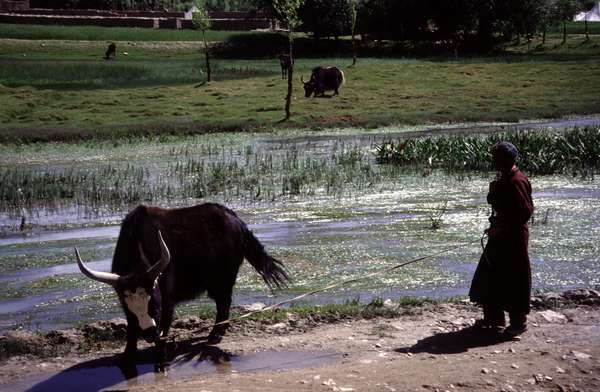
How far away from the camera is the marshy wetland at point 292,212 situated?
36.9 ft

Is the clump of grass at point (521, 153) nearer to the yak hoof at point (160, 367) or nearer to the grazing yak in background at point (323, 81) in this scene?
the yak hoof at point (160, 367)

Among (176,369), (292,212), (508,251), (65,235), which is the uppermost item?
(508,251)

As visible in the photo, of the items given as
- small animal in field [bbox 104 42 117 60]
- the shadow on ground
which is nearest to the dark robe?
the shadow on ground

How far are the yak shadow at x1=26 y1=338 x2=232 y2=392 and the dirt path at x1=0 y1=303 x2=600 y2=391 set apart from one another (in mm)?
18

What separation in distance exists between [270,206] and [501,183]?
28.7 ft

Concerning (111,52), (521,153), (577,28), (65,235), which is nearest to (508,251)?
(65,235)

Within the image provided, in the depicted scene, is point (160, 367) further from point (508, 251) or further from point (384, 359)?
point (508, 251)

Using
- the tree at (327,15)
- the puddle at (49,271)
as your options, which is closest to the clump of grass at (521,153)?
the puddle at (49,271)

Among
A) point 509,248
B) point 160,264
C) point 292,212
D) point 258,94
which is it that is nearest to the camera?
point 160,264

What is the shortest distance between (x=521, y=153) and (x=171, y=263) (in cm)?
1302

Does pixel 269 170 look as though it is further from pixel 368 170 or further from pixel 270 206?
pixel 270 206

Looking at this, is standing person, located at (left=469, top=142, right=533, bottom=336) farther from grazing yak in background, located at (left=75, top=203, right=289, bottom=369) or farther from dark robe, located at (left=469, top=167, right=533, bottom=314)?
grazing yak in background, located at (left=75, top=203, right=289, bottom=369)

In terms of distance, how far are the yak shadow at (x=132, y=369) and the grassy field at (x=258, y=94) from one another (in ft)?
63.7

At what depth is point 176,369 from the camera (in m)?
8.30
